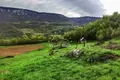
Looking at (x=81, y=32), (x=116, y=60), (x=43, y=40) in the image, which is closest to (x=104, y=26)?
(x=81, y=32)

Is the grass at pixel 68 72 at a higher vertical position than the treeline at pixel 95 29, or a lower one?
lower

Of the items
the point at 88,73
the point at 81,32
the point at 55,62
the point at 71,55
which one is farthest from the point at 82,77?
the point at 81,32

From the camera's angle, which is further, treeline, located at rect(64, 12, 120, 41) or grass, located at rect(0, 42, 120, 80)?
treeline, located at rect(64, 12, 120, 41)

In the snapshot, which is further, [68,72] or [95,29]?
[95,29]

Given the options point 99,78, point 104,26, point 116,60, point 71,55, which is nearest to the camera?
point 99,78

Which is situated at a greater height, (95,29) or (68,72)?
(95,29)

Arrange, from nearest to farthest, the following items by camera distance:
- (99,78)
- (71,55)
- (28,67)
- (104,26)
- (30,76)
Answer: (99,78) < (30,76) < (28,67) < (71,55) < (104,26)

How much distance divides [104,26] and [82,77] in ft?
277

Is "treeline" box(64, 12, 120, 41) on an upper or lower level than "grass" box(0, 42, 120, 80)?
upper

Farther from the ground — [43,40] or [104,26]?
[104,26]

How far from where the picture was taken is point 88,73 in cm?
2748

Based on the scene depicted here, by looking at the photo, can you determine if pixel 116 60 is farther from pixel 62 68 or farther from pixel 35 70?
pixel 35 70

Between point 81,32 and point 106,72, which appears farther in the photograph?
point 81,32

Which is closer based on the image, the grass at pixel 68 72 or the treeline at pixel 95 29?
the grass at pixel 68 72
